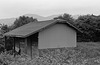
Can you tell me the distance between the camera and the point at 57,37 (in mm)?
13789

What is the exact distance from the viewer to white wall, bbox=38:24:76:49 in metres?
13.1

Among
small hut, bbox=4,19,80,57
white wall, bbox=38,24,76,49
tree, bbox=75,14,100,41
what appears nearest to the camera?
small hut, bbox=4,19,80,57

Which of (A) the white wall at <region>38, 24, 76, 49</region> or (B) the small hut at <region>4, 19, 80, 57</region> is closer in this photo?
(B) the small hut at <region>4, 19, 80, 57</region>

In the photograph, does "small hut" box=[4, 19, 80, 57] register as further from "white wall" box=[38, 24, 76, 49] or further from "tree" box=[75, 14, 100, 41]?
"tree" box=[75, 14, 100, 41]

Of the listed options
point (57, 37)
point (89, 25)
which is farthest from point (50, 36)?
point (89, 25)

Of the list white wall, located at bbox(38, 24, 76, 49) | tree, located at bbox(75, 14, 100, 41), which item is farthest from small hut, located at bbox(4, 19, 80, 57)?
tree, located at bbox(75, 14, 100, 41)

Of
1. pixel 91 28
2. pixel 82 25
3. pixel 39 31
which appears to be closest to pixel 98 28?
pixel 91 28

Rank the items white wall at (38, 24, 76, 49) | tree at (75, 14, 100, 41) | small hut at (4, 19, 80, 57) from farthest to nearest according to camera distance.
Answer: tree at (75, 14, 100, 41)
white wall at (38, 24, 76, 49)
small hut at (4, 19, 80, 57)

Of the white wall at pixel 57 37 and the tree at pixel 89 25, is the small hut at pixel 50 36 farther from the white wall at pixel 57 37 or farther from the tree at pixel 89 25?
the tree at pixel 89 25

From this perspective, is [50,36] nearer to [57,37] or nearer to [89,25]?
[57,37]

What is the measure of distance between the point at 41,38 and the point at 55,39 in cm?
137

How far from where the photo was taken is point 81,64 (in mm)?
4570

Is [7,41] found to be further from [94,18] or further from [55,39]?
[94,18]

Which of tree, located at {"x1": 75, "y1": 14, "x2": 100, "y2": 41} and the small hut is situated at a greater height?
tree, located at {"x1": 75, "y1": 14, "x2": 100, "y2": 41}
